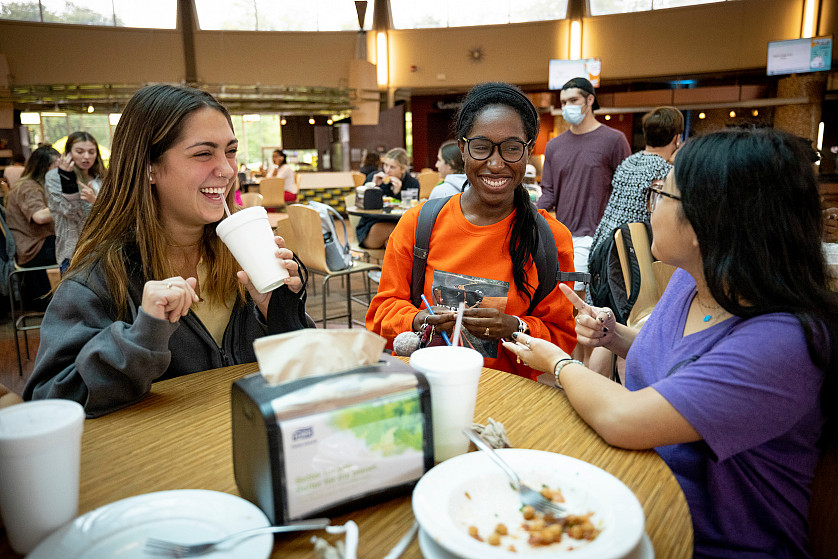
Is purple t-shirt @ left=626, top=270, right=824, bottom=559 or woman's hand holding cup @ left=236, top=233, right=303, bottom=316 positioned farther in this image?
woman's hand holding cup @ left=236, top=233, right=303, bottom=316

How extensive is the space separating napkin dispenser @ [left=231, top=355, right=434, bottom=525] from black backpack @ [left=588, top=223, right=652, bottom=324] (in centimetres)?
218

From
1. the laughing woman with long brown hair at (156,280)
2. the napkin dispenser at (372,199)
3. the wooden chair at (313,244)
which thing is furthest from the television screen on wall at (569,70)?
the laughing woman with long brown hair at (156,280)

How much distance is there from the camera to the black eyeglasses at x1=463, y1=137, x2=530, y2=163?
1.70 metres

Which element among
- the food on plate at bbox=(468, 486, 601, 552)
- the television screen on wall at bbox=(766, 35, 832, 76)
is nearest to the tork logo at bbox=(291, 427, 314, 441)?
the food on plate at bbox=(468, 486, 601, 552)

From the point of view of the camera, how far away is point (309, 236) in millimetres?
4430

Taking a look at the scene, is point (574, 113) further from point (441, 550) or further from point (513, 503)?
point (441, 550)

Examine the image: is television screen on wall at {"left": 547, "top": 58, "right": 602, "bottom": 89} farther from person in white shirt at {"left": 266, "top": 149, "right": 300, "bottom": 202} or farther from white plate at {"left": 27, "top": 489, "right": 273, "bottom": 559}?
white plate at {"left": 27, "top": 489, "right": 273, "bottom": 559}

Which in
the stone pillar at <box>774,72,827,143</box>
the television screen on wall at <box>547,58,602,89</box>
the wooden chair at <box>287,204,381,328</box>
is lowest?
the wooden chair at <box>287,204,381,328</box>

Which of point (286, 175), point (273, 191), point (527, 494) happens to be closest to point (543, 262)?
point (527, 494)

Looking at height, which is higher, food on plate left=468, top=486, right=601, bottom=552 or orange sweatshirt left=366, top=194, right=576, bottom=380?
orange sweatshirt left=366, top=194, right=576, bottom=380

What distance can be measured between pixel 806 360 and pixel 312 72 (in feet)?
47.9

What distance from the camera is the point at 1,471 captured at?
2.27 ft

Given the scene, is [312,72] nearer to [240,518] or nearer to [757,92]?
[757,92]

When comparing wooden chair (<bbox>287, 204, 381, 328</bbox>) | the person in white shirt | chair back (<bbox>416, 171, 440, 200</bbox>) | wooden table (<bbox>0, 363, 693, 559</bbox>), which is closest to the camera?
wooden table (<bbox>0, 363, 693, 559</bbox>)
